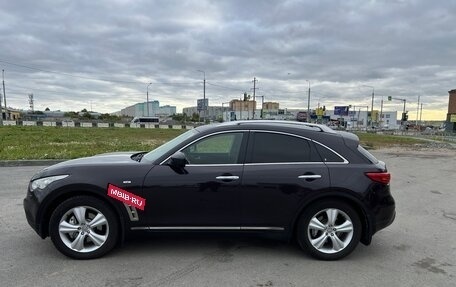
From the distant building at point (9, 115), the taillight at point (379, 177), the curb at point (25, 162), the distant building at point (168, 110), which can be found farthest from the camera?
the distant building at point (168, 110)

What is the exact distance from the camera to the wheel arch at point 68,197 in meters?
4.05

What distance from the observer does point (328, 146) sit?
4363mm

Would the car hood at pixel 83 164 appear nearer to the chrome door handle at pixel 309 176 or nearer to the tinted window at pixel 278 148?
the tinted window at pixel 278 148

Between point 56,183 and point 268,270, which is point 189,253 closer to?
point 268,270

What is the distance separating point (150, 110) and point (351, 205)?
375 ft

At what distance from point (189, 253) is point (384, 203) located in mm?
A: 2359

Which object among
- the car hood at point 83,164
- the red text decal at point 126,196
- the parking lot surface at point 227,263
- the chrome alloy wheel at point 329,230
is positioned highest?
the car hood at point 83,164

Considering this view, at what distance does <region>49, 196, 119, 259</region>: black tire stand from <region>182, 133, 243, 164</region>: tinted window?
112 cm

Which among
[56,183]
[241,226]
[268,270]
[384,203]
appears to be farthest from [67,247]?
[384,203]

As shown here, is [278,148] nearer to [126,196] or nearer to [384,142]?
[126,196]

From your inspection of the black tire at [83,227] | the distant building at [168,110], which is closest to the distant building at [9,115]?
the distant building at [168,110]

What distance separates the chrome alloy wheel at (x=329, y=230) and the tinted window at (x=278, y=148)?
0.68 m

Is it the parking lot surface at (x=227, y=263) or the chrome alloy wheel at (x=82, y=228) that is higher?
the chrome alloy wheel at (x=82, y=228)

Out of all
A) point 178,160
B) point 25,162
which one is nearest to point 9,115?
point 25,162
